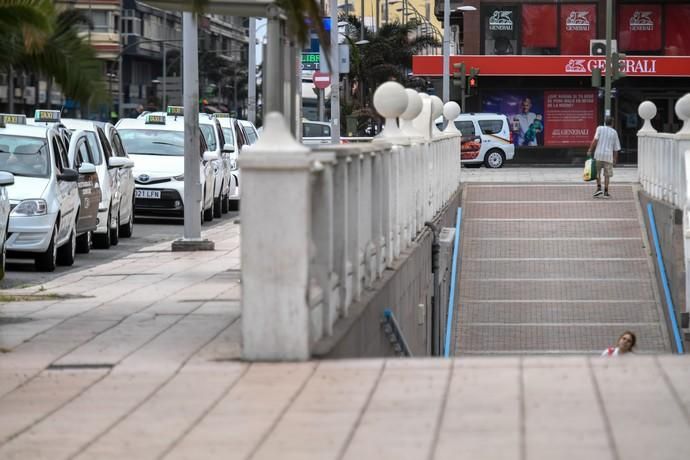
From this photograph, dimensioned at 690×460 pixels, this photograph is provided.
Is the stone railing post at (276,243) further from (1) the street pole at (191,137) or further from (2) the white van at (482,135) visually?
(2) the white van at (482,135)

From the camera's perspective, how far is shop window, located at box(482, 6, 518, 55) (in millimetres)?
52594

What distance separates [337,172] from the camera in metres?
8.98

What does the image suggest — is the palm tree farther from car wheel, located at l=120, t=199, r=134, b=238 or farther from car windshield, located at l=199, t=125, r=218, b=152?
car windshield, located at l=199, t=125, r=218, b=152

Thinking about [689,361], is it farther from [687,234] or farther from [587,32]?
[587,32]

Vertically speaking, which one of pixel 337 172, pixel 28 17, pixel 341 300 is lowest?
pixel 341 300

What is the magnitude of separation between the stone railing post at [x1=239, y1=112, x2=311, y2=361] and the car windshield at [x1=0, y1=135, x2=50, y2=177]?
1038 cm

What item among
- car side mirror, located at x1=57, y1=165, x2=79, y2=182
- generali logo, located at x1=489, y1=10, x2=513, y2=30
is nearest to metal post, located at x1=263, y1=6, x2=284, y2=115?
car side mirror, located at x1=57, y1=165, x2=79, y2=182

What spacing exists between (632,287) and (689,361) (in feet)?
46.4

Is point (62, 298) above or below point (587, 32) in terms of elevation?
below

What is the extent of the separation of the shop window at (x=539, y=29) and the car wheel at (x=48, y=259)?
37.2 metres

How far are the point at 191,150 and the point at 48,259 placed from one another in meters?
3.06

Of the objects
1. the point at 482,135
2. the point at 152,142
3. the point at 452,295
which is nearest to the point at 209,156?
the point at 152,142

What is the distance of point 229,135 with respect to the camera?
105 ft

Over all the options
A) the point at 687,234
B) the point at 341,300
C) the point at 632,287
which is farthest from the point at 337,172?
the point at 632,287
